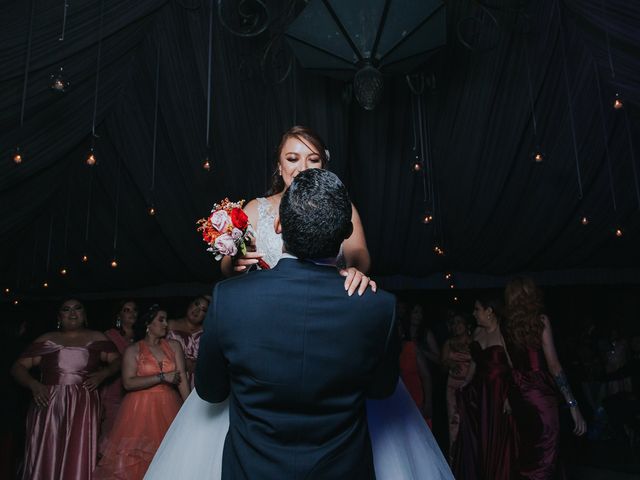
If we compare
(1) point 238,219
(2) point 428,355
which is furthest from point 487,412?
(1) point 238,219

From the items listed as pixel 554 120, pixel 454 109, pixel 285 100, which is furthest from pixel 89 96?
pixel 554 120

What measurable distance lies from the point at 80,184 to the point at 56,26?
342 centimetres

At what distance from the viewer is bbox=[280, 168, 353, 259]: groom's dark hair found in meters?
1.24

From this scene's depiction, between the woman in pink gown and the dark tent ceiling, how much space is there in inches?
54.2

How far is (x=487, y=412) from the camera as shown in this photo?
452 centimetres

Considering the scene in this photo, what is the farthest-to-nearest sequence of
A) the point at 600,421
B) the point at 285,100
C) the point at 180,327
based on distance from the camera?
the point at 600,421 < the point at 180,327 < the point at 285,100

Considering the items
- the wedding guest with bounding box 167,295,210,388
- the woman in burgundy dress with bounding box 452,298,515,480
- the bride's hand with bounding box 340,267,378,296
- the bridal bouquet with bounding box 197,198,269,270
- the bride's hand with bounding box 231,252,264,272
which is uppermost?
the bridal bouquet with bounding box 197,198,269,270

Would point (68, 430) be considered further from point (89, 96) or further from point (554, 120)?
point (554, 120)

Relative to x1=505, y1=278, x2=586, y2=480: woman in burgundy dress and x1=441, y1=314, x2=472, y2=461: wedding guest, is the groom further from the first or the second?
x1=441, y1=314, x2=472, y2=461: wedding guest

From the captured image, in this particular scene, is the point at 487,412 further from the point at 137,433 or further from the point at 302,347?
the point at 302,347

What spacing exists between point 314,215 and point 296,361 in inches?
12.3

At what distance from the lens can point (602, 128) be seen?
200 inches

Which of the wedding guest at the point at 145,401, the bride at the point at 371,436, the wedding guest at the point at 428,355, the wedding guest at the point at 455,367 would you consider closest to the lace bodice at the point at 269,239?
the bride at the point at 371,436

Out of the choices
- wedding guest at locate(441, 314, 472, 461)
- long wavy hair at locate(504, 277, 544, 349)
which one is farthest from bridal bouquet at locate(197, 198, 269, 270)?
wedding guest at locate(441, 314, 472, 461)
